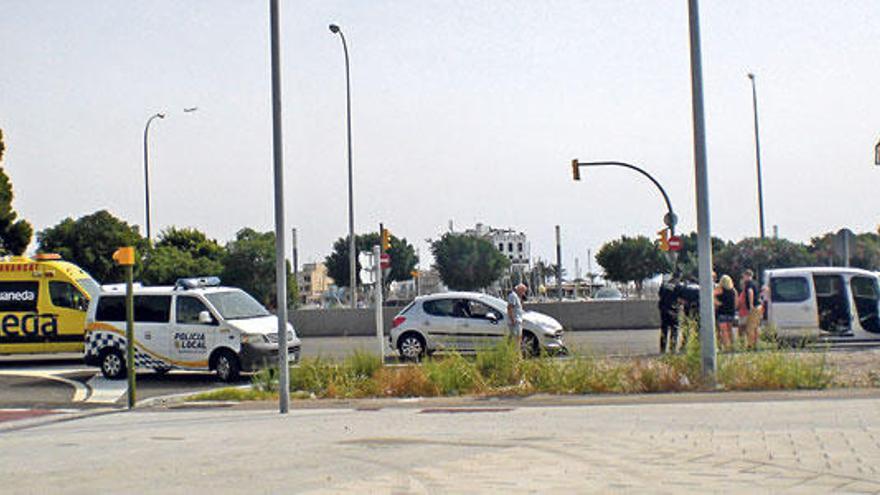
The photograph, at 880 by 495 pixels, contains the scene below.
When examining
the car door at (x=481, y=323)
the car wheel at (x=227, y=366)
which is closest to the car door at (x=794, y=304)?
the car door at (x=481, y=323)

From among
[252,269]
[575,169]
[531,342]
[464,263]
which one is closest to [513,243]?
[464,263]

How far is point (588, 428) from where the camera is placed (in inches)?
465

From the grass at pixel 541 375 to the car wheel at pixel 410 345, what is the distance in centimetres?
543

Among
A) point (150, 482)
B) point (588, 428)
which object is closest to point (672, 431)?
point (588, 428)

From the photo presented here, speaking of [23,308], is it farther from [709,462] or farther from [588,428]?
[709,462]

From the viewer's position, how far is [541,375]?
16.2 metres

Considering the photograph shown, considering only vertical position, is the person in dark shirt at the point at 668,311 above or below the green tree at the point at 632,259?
below

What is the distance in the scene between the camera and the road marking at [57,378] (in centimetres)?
1906

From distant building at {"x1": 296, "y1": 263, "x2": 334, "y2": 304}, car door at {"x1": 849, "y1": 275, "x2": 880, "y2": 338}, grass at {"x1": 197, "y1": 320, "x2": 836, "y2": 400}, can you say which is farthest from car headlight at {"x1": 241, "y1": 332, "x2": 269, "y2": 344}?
distant building at {"x1": 296, "y1": 263, "x2": 334, "y2": 304}

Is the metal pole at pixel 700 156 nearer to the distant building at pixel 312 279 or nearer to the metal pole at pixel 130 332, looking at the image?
the metal pole at pixel 130 332

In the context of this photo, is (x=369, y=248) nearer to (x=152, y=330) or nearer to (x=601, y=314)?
(x=601, y=314)

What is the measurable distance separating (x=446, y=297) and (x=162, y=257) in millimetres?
30711

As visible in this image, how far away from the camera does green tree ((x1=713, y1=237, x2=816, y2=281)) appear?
5441cm

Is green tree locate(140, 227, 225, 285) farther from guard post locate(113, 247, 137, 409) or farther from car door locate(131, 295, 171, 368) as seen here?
guard post locate(113, 247, 137, 409)
